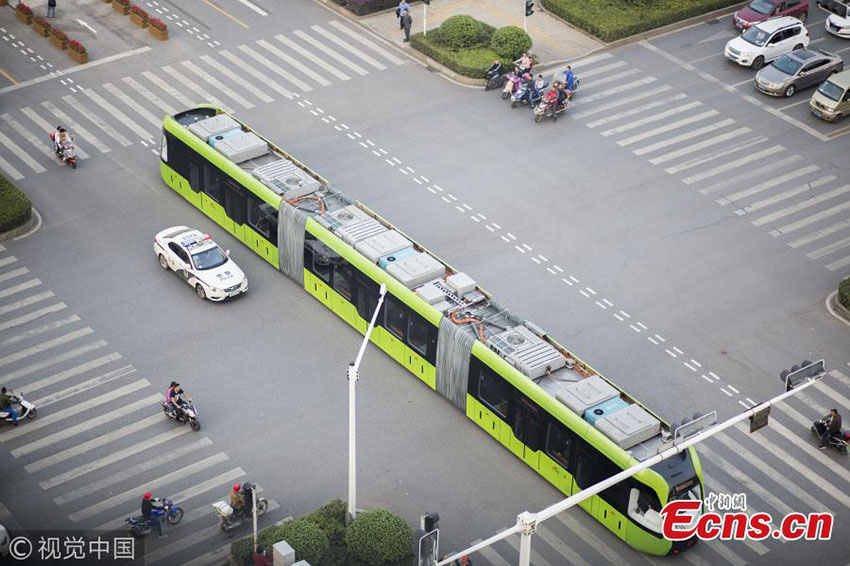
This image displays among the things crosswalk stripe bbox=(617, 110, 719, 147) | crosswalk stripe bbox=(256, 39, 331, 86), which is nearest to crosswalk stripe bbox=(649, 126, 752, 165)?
crosswalk stripe bbox=(617, 110, 719, 147)

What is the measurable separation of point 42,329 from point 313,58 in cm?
2091

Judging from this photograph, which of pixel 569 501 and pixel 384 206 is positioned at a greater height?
pixel 569 501

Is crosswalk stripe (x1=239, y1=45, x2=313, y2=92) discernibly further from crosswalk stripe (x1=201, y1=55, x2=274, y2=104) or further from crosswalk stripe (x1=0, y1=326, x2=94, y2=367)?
crosswalk stripe (x1=0, y1=326, x2=94, y2=367)

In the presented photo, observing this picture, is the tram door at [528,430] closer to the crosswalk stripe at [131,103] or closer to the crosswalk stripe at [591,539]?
the crosswalk stripe at [591,539]

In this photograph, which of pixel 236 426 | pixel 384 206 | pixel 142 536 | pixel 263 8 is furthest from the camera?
pixel 263 8

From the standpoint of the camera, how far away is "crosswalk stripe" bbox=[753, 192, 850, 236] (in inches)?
1914

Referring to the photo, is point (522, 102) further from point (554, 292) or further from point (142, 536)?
point (142, 536)

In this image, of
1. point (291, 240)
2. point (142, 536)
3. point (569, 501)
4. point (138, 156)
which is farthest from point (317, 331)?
point (569, 501)

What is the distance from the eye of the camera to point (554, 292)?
44.7 m

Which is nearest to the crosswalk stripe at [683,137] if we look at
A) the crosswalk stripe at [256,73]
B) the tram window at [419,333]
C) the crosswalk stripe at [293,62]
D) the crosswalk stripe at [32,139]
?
the crosswalk stripe at [293,62]

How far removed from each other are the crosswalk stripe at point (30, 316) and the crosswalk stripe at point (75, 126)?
33.2 feet

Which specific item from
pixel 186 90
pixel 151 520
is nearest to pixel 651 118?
pixel 186 90

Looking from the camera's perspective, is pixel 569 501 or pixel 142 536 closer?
pixel 569 501

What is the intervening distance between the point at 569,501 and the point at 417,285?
14011mm
